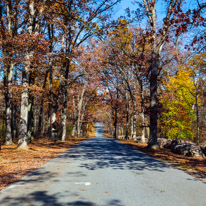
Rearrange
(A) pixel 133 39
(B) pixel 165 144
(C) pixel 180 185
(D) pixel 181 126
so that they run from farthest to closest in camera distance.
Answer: (D) pixel 181 126 → (A) pixel 133 39 → (B) pixel 165 144 → (C) pixel 180 185

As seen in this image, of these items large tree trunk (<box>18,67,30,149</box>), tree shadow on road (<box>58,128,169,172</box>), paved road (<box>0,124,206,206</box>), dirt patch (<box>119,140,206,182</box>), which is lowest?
dirt patch (<box>119,140,206,182</box>)

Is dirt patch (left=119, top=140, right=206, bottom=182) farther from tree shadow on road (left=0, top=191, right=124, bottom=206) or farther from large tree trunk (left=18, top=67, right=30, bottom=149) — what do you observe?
large tree trunk (left=18, top=67, right=30, bottom=149)

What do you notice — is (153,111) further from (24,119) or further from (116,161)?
(24,119)

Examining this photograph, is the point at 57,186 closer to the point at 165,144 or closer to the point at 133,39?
the point at 165,144

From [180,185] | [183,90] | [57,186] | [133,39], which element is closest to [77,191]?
[57,186]

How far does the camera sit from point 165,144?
63.1 feet

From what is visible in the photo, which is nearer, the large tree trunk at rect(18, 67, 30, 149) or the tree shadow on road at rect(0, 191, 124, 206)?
the tree shadow on road at rect(0, 191, 124, 206)

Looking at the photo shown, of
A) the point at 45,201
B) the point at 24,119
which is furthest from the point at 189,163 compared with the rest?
the point at 24,119

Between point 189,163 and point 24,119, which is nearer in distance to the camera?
point 189,163

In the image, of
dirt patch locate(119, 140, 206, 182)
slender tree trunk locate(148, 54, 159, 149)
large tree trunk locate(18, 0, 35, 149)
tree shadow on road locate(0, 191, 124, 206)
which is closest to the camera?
tree shadow on road locate(0, 191, 124, 206)

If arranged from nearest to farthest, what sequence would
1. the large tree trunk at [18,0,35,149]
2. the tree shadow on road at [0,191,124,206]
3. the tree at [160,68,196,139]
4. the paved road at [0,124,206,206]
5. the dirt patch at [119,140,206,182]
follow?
1. the tree shadow on road at [0,191,124,206]
2. the paved road at [0,124,206,206]
3. the dirt patch at [119,140,206,182]
4. the large tree trunk at [18,0,35,149]
5. the tree at [160,68,196,139]

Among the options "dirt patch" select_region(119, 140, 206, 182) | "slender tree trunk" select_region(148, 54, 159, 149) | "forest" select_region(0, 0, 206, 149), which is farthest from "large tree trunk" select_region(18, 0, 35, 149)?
"slender tree trunk" select_region(148, 54, 159, 149)

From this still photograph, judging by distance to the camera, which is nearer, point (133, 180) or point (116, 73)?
point (133, 180)

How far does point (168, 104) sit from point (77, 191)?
28.1 meters
